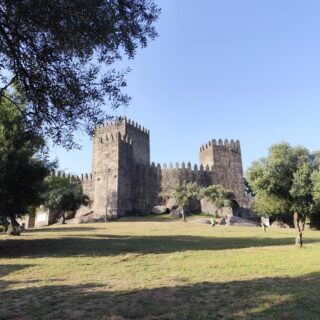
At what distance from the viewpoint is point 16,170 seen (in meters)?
22.4

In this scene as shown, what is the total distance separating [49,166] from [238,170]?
182ft

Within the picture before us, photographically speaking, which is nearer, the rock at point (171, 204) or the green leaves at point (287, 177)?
the green leaves at point (287, 177)

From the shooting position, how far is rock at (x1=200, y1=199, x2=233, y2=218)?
65.4m

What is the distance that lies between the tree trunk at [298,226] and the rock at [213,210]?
3856 centimetres

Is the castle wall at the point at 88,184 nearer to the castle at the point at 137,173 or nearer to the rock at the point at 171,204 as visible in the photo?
the castle at the point at 137,173

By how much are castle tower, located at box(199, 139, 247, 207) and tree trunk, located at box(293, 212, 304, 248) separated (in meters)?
47.3

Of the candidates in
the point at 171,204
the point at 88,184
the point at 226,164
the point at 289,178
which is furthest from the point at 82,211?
the point at 289,178

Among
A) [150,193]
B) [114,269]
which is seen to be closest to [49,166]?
[114,269]

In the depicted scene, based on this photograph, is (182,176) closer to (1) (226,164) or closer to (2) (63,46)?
(1) (226,164)

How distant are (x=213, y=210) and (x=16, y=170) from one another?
48.3 meters

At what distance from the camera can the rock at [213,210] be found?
2576 inches

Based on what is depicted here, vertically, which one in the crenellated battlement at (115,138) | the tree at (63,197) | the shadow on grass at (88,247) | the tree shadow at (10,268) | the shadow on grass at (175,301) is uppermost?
the crenellated battlement at (115,138)

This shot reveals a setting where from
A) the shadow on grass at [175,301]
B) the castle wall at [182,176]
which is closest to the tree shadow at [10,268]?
the shadow on grass at [175,301]

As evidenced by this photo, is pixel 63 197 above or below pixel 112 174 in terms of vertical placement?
below
